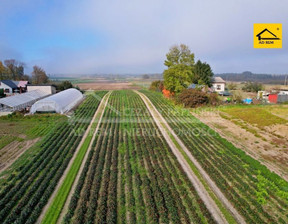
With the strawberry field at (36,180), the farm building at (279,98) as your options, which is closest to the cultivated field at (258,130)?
the farm building at (279,98)

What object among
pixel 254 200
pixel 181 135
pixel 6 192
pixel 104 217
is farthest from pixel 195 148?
pixel 6 192

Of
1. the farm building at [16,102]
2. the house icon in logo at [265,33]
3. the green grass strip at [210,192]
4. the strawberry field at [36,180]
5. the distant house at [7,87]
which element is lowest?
the green grass strip at [210,192]

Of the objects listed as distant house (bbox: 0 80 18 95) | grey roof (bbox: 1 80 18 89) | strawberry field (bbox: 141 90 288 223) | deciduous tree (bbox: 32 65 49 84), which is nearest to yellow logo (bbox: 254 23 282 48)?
strawberry field (bbox: 141 90 288 223)

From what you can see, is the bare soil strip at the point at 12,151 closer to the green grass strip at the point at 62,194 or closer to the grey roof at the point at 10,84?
the green grass strip at the point at 62,194

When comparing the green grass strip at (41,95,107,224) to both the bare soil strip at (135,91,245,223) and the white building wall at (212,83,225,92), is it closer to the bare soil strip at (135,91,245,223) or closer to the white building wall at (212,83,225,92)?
the bare soil strip at (135,91,245,223)

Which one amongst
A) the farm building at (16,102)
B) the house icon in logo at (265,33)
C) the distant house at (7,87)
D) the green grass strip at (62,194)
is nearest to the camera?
the green grass strip at (62,194)

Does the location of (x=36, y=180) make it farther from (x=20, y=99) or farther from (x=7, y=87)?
(x=7, y=87)

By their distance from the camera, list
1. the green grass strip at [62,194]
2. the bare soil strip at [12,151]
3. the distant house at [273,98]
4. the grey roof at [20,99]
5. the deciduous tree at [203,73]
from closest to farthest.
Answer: the green grass strip at [62,194], the bare soil strip at [12,151], the grey roof at [20,99], the distant house at [273,98], the deciduous tree at [203,73]
